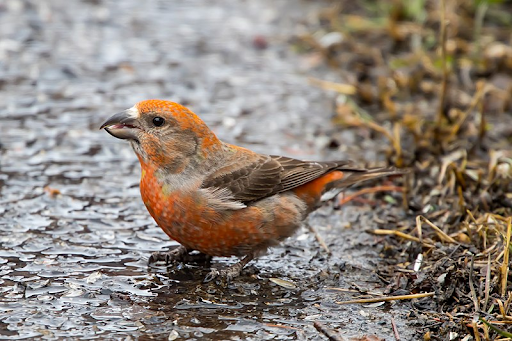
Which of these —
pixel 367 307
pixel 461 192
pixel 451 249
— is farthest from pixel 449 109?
pixel 367 307

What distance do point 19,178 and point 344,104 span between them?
3518mm

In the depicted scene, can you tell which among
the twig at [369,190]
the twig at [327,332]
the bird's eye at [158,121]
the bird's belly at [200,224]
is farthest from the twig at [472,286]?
the bird's eye at [158,121]

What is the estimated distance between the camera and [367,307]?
15.3ft

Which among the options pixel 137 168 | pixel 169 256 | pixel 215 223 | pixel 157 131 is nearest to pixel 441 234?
pixel 215 223

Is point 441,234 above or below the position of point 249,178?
below

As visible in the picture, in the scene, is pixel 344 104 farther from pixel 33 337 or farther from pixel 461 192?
pixel 33 337

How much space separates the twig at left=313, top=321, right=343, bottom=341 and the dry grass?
0.55 meters

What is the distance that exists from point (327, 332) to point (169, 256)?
1420mm

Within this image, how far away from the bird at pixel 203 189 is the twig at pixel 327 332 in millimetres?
908

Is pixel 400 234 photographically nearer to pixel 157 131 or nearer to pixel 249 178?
pixel 249 178

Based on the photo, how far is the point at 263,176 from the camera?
5453 mm

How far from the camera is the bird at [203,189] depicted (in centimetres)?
488

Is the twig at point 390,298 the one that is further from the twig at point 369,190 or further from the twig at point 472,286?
the twig at point 369,190

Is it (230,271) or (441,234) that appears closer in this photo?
(230,271)
